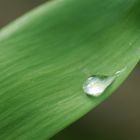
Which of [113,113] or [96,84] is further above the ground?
[113,113]

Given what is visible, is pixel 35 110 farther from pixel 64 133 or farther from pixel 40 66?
pixel 64 133

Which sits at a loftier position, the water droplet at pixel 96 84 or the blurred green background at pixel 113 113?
the blurred green background at pixel 113 113

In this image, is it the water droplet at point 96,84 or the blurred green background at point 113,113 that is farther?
the blurred green background at point 113,113

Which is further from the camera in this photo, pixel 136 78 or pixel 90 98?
pixel 136 78

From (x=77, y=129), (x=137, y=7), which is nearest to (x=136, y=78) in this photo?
(x=77, y=129)

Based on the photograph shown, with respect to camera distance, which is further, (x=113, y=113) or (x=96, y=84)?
(x=113, y=113)
